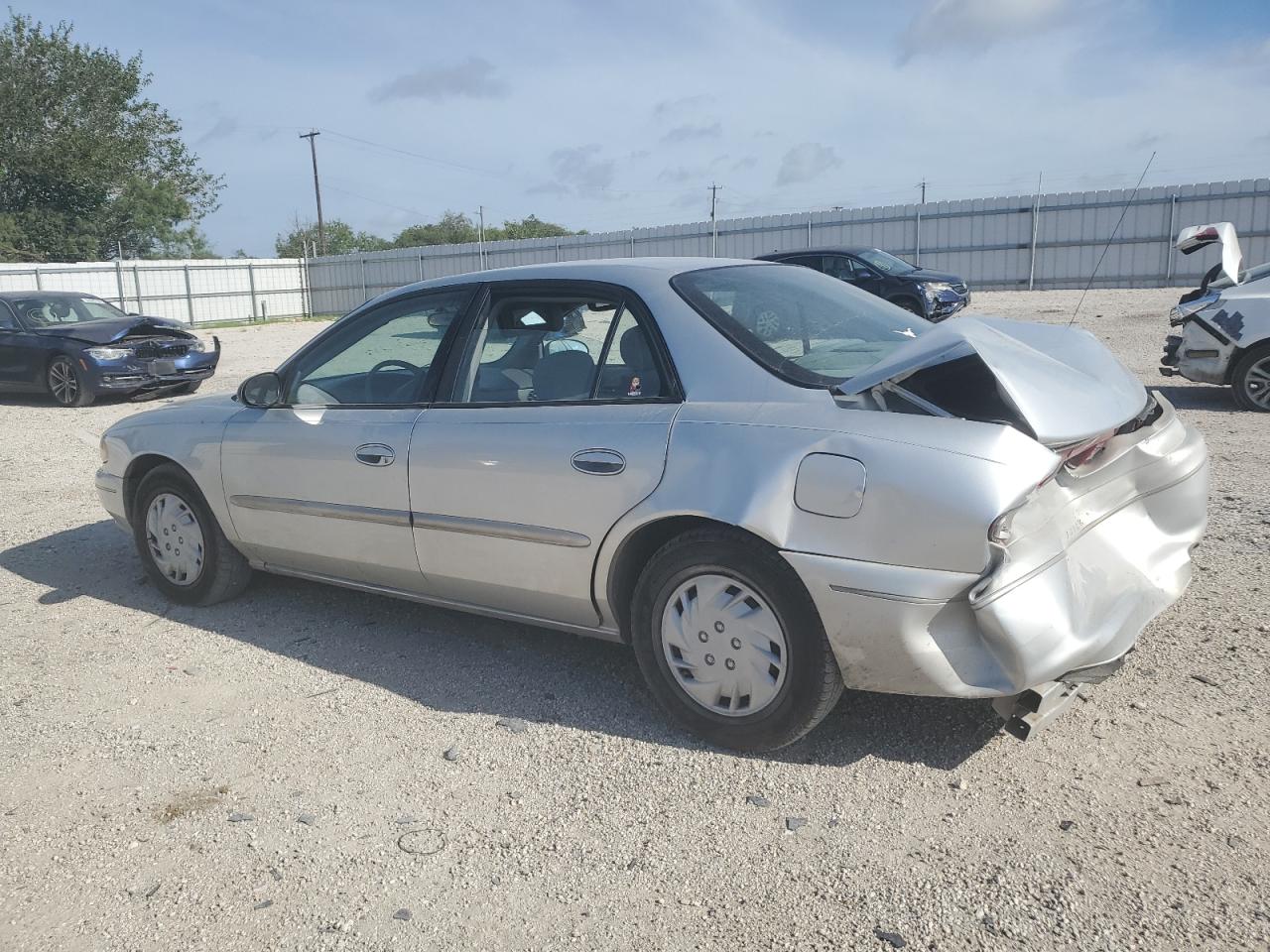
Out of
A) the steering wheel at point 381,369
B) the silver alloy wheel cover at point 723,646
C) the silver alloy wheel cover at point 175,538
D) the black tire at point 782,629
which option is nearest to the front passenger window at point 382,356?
the steering wheel at point 381,369

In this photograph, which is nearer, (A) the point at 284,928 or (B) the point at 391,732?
(A) the point at 284,928

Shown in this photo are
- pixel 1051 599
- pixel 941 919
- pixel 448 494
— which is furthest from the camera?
pixel 448 494

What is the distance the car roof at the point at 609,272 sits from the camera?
3.79m

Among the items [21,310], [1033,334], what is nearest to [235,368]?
[21,310]

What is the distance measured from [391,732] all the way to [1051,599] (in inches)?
90.2

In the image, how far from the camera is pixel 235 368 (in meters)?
17.4

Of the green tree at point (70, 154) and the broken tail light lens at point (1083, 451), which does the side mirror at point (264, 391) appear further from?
the green tree at point (70, 154)

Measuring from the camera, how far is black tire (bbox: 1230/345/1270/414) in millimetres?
8992

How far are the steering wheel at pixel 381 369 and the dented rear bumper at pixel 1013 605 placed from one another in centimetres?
196

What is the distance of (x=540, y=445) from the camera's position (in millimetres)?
3688

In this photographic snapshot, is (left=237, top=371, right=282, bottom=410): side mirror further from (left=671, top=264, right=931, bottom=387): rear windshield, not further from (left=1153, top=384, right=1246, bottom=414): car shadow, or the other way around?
(left=1153, top=384, right=1246, bottom=414): car shadow

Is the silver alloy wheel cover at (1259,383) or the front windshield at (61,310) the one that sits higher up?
the front windshield at (61,310)

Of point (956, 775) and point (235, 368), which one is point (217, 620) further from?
point (235, 368)

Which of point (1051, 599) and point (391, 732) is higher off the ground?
point (1051, 599)
